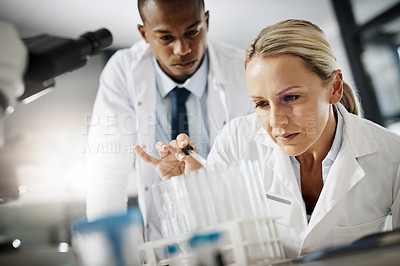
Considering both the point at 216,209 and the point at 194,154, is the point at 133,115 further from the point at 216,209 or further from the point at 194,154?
the point at 216,209

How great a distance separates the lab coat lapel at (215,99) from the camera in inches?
59.7

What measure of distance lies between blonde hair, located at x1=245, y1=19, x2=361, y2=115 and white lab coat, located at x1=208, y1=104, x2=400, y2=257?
21 centimetres

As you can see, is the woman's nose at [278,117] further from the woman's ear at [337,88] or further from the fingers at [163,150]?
→ the fingers at [163,150]

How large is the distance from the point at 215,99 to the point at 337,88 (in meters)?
0.44

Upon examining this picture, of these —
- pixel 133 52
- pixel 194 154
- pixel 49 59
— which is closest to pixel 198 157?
pixel 194 154

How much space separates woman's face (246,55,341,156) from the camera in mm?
1212

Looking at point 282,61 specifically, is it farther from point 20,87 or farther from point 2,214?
point 2,214

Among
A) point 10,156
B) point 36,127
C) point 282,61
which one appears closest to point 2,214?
point 36,127

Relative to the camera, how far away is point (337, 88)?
1317 mm

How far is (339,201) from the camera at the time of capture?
1.17 m

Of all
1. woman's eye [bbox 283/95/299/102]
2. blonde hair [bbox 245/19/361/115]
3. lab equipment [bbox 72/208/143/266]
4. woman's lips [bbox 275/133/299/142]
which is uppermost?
blonde hair [bbox 245/19/361/115]

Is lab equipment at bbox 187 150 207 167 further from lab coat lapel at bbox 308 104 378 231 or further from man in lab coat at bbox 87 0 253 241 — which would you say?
lab coat lapel at bbox 308 104 378 231

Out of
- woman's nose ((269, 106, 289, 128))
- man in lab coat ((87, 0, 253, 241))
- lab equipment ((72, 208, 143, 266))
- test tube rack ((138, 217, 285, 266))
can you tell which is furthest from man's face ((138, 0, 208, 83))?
lab equipment ((72, 208, 143, 266))

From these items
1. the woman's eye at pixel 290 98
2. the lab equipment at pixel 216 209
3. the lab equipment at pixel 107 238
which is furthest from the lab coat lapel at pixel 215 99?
the lab equipment at pixel 107 238
